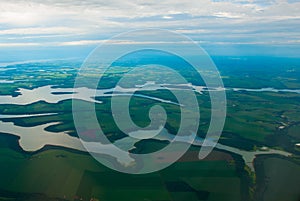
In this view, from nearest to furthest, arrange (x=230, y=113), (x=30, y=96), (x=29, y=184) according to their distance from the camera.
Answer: (x=29, y=184), (x=230, y=113), (x=30, y=96)

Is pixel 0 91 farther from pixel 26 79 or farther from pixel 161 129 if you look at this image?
pixel 161 129

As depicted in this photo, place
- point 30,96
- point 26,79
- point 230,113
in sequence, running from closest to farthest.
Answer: point 230,113
point 30,96
point 26,79

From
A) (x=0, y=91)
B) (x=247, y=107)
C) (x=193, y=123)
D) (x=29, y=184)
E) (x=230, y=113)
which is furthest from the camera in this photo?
(x=0, y=91)

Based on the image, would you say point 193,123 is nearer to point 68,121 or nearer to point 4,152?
point 68,121

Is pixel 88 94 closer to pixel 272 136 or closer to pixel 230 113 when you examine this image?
pixel 230 113

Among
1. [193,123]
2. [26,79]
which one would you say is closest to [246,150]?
[193,123]

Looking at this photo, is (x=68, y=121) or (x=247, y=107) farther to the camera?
(x=247, y=107)

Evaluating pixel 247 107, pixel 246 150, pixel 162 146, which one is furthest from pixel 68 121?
pixel 247 107

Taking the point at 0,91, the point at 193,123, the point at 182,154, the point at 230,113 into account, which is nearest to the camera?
the point at 182,154

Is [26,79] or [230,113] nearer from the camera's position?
[230,113]
